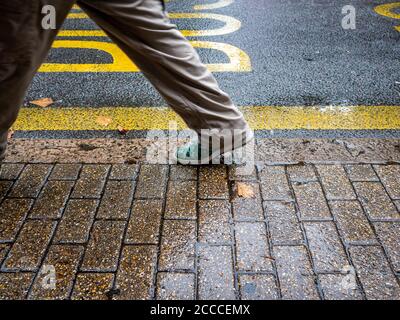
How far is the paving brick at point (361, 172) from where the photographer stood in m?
2.62

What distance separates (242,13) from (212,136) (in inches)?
113

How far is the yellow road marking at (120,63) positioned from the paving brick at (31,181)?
1.46 metres

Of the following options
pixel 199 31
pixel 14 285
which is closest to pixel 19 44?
pixel 14 285

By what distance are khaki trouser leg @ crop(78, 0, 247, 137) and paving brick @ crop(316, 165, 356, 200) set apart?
53 cm

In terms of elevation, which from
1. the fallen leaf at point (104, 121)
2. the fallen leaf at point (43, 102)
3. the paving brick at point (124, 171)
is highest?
the fallen leaf at point (43, 102)

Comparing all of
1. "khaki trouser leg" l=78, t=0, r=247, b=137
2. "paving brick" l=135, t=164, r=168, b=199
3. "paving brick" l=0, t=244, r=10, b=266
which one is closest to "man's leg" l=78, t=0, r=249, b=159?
"khaki trouser leg" l=78, t=0, r=247, b=137

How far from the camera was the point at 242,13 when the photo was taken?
506cm

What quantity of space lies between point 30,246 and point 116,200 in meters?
0.50

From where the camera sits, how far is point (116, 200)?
2480 mm

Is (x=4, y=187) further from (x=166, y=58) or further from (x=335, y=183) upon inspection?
(x=335, y=183)

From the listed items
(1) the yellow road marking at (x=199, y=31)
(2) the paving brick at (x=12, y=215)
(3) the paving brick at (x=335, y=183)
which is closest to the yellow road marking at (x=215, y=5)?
(1) the yellow road marking at (x=199, y=31)

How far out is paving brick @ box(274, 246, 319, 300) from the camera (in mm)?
1959

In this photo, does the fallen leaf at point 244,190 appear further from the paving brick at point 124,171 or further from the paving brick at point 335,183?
the paving brick at point 124,171

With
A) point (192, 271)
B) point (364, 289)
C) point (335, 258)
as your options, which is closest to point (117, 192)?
point (192, 271)
